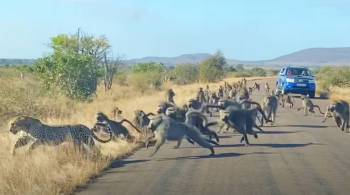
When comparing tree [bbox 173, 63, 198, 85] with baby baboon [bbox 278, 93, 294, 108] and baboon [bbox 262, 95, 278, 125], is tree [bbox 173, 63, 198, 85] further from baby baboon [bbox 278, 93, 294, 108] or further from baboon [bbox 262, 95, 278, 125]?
baboon [bbox 262, 95, 278, 125]

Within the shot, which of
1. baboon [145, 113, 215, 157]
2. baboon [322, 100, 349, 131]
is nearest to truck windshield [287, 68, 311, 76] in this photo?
baboon [322, 100, 349, 131]

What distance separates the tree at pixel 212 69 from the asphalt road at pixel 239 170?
158 ft

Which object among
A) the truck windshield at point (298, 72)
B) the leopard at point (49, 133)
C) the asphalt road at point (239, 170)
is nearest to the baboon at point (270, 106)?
the asphalt road at point (239, 170)

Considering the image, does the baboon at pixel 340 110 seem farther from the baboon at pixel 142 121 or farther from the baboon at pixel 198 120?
the baboon at pixel 142 121

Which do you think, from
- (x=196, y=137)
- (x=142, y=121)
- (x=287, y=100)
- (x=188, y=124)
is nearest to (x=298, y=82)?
(x=287, y=100)

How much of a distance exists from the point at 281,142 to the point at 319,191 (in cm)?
543

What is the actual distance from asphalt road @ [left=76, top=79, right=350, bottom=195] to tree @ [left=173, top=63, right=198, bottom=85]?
4672cm

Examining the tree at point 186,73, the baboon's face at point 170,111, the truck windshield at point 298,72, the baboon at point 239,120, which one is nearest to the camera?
the baboon at point 239,120

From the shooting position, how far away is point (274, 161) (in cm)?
1091

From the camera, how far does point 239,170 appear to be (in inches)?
391

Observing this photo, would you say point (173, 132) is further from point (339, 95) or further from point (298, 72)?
point (339, 95)

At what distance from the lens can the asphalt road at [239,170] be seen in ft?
27.7

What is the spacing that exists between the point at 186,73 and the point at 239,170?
5288 centimetres

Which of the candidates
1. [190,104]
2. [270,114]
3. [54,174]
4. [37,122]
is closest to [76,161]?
[54,174]
